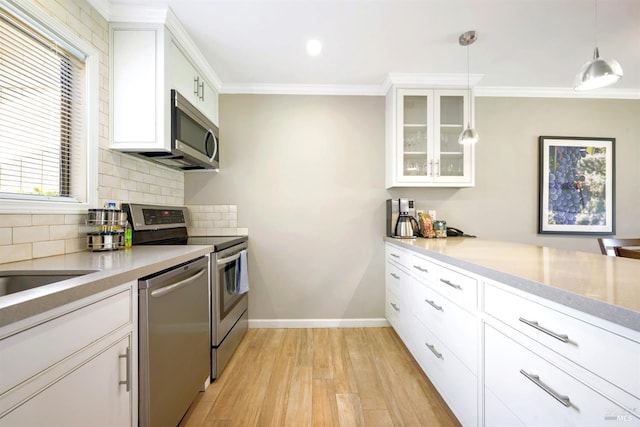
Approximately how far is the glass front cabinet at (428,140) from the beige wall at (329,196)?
0.26 metres

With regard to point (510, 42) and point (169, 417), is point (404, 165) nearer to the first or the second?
point (510, 42)

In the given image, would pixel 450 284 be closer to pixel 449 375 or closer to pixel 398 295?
pixel 449 375

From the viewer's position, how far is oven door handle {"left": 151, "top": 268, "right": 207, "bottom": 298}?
118cm

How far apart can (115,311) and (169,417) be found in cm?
65

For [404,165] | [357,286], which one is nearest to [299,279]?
[357,286]

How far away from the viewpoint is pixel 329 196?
2.80m

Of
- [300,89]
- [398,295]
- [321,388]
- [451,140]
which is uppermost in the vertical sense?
[300,89]

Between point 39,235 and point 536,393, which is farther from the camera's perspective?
point 39,235

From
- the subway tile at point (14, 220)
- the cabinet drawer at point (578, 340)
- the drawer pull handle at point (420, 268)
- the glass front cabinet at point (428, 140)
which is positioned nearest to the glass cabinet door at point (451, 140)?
the glass front cabinet at point (428, 140)

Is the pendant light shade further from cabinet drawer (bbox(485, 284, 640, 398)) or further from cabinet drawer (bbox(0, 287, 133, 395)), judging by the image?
cabinet drawer (bbox(0, 287, 133, 395))

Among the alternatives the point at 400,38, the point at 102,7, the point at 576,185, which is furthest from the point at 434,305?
the point at 102,7

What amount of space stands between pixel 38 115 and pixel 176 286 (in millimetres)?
1085

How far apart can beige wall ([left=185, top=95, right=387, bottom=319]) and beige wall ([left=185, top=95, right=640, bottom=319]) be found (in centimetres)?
1

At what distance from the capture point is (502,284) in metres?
1.08
